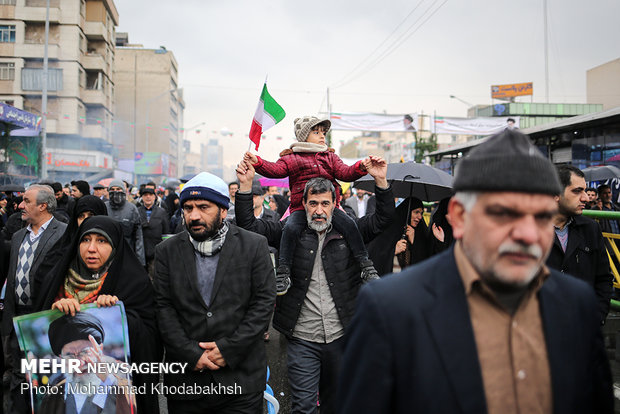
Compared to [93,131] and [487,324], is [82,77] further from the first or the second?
[487,324]

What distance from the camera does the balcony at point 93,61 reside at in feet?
151

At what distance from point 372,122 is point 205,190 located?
17987 mm

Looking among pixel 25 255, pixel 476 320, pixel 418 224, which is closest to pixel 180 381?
pixel 476 320

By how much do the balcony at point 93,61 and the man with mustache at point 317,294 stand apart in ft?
165

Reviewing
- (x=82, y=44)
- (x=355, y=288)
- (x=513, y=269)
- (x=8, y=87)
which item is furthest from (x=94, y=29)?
(x=513, y=269)

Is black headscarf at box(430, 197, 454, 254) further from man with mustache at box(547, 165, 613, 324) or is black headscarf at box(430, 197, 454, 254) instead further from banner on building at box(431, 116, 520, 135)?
banner on building at box(431, 116, 520, 135)

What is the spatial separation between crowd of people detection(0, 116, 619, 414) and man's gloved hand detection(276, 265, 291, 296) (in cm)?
2

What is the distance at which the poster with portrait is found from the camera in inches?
97.6

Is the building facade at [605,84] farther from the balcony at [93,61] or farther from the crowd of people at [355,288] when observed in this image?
the balcony at [93,61]

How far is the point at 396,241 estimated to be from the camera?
460cm

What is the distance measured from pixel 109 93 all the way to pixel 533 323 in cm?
5548

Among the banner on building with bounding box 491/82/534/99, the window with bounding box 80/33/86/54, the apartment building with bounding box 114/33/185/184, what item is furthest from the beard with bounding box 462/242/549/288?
the banner on building with bounding box 491/82/534/99

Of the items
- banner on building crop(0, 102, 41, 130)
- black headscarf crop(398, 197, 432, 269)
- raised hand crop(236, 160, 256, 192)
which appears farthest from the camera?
banner on building crop(0, 102, 41, 130)

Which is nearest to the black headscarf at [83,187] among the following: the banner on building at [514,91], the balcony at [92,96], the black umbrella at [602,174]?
the black umbrella at [602,174]
